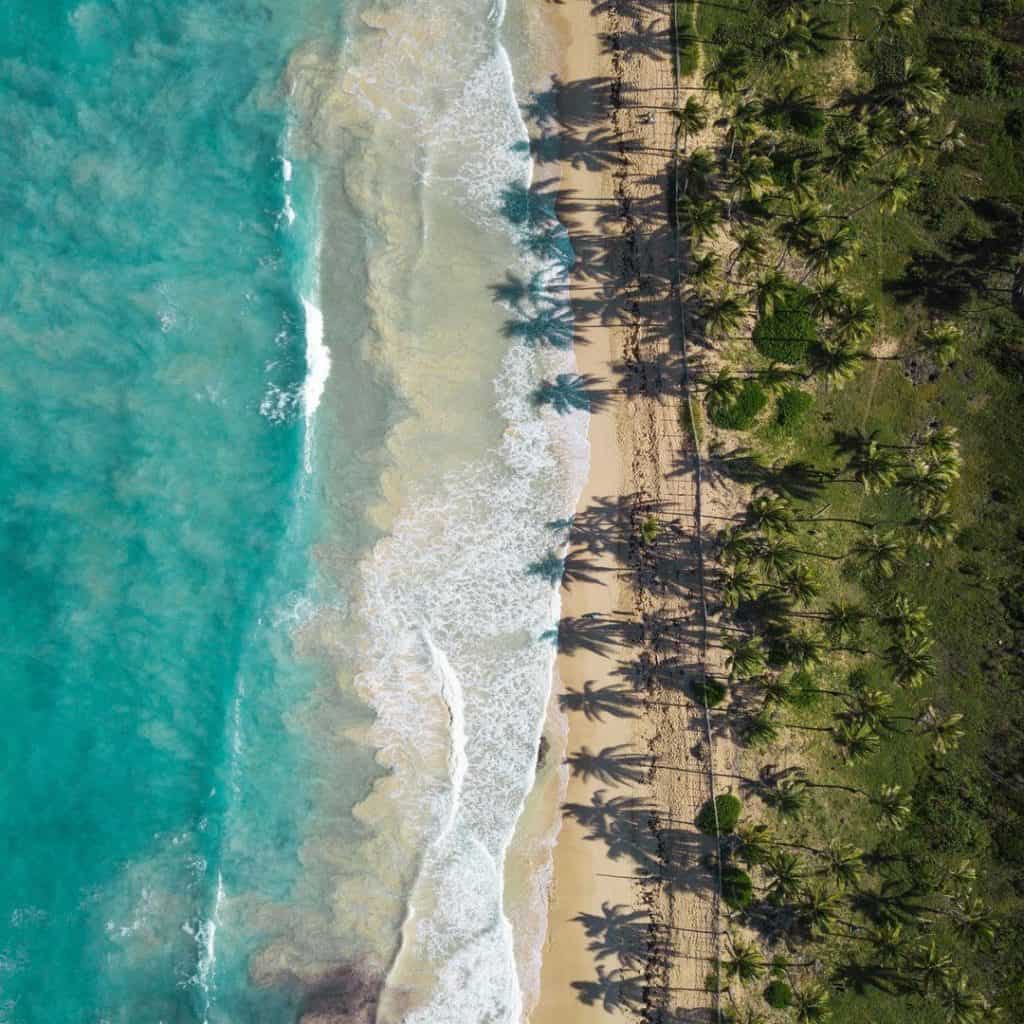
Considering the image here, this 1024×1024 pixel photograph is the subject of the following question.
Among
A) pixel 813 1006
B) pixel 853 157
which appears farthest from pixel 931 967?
pixel 853 157

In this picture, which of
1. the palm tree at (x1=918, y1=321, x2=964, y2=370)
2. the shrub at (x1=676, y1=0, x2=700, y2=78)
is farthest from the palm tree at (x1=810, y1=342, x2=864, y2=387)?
the shrub at (x1=676, y1=0, x2=700, y2=78)

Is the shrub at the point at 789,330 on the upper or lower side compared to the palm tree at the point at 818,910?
upper

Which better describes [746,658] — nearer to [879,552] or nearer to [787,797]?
[787,797]

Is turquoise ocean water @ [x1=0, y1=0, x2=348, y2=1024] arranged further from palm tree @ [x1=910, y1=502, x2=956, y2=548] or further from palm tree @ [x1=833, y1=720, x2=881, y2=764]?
palm tree @ [x1=910, y1=502, x2=956, y2=548]

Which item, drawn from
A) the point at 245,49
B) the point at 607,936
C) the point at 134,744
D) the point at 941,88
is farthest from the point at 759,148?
the point at 134,744

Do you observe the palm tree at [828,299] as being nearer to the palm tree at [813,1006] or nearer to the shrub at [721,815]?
the shrub at [721,815]

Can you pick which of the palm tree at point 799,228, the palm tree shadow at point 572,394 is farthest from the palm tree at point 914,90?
the palm tree shadow at point 572,394
